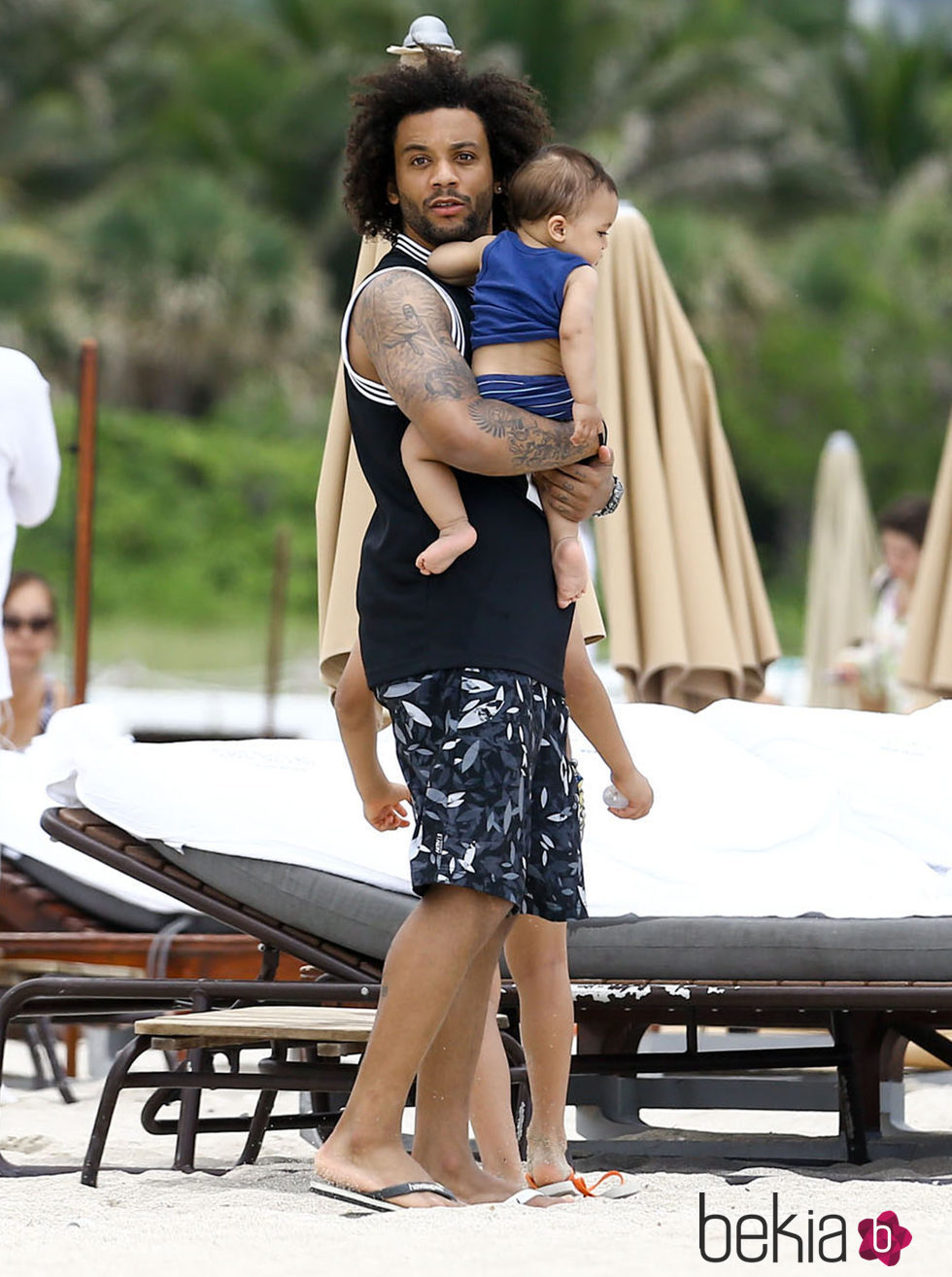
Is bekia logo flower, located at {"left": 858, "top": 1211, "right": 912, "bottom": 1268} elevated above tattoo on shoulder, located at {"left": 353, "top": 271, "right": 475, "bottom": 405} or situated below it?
below

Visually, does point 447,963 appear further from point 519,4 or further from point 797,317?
point 519,4

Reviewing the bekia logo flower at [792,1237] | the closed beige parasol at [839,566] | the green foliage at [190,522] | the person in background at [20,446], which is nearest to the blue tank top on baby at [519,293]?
the bekia logo flower at [792,1237]

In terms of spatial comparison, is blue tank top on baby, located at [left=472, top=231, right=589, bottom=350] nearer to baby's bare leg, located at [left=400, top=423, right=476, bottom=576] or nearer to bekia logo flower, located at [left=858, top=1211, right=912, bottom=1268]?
baby's bare leg, located at [left=400, top=423, right=476, bottom=576]

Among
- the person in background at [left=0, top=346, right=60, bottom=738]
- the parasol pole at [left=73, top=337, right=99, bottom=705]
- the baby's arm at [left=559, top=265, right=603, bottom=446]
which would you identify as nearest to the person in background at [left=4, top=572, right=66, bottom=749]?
the parasol pole at [left=73, top=337, right=99, bottom=705]

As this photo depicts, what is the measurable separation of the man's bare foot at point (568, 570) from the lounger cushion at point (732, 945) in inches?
36.4

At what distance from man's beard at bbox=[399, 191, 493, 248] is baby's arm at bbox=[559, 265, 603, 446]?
0.25m

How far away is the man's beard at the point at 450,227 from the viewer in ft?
10.9

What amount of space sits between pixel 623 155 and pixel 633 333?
24605mm

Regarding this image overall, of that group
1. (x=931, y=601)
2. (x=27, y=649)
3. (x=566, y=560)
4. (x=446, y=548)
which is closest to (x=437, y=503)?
(x=446, y=548)

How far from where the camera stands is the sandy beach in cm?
278

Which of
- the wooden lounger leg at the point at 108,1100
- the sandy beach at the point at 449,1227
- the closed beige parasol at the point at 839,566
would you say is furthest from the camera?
the closed beige parasol at the point at 839,566

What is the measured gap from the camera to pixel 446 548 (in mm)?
3068

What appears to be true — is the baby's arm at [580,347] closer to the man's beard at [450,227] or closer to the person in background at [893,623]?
the man's beard at [450,227]

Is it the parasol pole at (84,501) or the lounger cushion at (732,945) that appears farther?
the parasol pole at (84,501)
